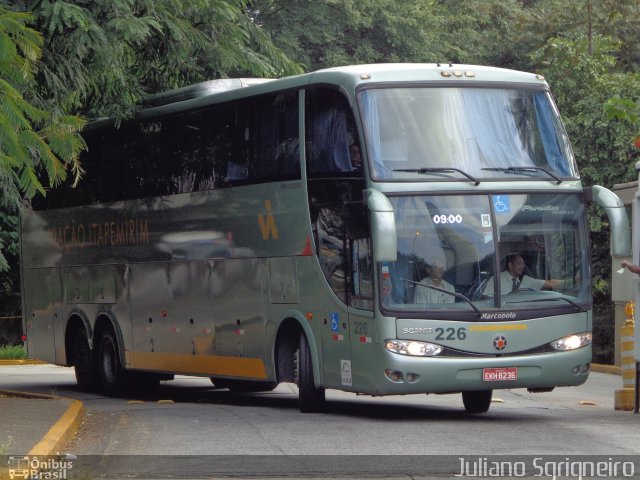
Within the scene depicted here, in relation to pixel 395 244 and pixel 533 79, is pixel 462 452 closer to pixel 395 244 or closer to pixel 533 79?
pixel 395 244

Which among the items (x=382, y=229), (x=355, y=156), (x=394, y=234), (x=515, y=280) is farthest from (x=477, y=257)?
(x=355, y=156)

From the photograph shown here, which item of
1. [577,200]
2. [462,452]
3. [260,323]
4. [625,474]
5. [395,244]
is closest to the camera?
[625,474]

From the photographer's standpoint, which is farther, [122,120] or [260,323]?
[122,120]

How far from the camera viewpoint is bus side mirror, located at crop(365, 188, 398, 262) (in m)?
14.4

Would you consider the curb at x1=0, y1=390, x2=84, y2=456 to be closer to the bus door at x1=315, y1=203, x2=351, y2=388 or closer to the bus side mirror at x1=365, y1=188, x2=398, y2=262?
the bus door at x1=315, y1=203, x2=351, y2=388

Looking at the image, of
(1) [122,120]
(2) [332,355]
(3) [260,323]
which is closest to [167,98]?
(1) [122,120]

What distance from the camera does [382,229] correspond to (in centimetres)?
1441

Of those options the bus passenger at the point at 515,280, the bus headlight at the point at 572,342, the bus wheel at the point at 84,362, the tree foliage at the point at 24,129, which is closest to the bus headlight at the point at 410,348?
the bus passenger at the point at 515,280

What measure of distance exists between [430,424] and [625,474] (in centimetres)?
468

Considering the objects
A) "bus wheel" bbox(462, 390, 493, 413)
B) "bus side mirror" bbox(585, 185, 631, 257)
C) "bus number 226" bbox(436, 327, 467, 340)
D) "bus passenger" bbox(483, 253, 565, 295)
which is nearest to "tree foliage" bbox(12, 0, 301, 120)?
"bus number 226" bbox(436, 327, 467, 340)

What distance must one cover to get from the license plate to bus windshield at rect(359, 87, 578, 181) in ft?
6.99

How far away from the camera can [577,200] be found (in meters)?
15.8

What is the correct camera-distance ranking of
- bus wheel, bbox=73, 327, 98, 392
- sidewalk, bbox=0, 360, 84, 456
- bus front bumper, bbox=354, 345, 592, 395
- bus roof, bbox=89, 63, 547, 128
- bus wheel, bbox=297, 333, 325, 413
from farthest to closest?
bus wheel, bbox=73, 327, 98, 392 < bus wheel, bbox=297, 333, 325, 413 < bus roof, bbox=89, 63, 547, 128 < bus front bumper, bbox=354, 345, 592, 395 < sidewalk, bbox=0, 360, 84, 456

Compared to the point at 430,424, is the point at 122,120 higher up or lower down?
higher up
